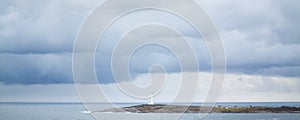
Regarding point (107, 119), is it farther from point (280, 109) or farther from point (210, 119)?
point (280, 109)

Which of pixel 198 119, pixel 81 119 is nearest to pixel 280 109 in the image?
pixel 198 119

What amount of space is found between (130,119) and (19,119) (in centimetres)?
3958

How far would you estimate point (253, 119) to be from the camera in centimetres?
15500

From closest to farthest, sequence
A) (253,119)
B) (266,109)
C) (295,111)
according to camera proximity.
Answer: (253,119)
(295,111)
(266,109)

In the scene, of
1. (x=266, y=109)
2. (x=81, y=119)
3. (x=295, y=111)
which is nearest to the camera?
(x=81, y=119)

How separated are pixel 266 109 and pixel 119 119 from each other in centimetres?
6659

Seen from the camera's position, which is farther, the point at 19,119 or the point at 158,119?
the point at 19,119

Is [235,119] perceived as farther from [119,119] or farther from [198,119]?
[119,119]

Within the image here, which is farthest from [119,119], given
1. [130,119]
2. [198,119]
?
[198,119]

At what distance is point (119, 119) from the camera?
160m

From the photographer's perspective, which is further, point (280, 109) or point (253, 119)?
point (280, 109)

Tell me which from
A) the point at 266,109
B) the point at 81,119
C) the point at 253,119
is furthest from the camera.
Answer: the point at 266,109

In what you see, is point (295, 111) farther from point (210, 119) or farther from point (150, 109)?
point (150, 109)

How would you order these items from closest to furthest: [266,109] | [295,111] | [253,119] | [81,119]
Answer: [253,119] < [81,119] < [295,111] < [266,109]
